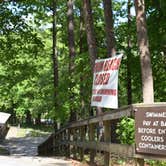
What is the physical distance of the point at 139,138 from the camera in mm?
7262

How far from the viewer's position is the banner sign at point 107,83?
7.98m

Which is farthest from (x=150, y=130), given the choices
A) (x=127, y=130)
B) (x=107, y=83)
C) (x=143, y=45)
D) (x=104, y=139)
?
(x=143, y=45)

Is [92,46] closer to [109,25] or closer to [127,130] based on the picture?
[109,25]

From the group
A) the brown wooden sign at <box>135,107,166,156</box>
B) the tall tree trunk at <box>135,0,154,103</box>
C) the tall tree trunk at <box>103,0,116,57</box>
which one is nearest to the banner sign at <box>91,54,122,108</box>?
the brown wooden sign at <box>135,107,166,156</box>

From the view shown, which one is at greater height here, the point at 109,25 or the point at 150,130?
the point at 109,25

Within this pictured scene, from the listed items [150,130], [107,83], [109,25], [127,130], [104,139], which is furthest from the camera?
[109,25]

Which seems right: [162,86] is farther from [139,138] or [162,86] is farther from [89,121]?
[139,138]

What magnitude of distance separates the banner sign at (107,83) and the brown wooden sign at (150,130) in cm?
69

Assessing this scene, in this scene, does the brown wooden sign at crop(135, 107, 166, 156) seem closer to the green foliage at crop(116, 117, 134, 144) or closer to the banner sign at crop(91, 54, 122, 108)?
the banner sign at crop(91, 54, 122, 108)

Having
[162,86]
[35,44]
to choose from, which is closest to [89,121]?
[162,86]

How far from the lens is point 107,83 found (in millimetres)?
Answer: 8156

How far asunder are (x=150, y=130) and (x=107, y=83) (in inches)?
56.4

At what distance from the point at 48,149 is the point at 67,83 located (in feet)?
12.1

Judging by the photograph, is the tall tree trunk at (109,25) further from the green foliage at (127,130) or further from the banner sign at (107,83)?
the banner sign at (107,83)
